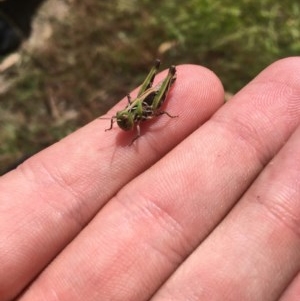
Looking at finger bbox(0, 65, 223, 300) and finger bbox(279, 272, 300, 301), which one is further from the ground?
finger bbox(0, 65, 223, 300)

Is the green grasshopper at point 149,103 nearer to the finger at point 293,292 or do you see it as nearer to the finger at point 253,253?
the finger at point 253,253

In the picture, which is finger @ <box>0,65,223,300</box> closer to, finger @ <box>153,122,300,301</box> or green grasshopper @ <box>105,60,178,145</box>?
green grasshopper @ <box>105,60,178,145</box>

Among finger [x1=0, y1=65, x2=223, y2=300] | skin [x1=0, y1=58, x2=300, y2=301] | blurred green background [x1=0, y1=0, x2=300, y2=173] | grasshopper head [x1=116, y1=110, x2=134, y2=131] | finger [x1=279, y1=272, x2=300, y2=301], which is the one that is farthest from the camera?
blurred green background [x1=0, y1=0, x2=300, y2=173]

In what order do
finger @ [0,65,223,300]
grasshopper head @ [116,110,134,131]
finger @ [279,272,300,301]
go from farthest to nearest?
grasshopper head @ [116,110,134,131]
finger @ [0,65,223,300]
finger @ [279,272,300,301]

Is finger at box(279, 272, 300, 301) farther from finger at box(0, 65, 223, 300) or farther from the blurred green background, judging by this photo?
the blurred green background

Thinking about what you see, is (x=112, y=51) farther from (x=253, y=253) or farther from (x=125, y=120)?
(x=253, y=253)

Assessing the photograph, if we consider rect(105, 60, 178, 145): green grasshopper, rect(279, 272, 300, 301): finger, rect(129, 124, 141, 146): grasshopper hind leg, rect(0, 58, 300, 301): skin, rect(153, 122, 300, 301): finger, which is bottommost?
rect(279, 272, 300, 301): finger

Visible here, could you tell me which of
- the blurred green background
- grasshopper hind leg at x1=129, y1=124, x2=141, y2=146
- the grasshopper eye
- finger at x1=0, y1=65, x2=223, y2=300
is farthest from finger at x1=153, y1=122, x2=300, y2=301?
the blurred green background

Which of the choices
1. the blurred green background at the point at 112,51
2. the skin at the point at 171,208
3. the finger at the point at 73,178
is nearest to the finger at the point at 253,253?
the skin at the point at 171,208

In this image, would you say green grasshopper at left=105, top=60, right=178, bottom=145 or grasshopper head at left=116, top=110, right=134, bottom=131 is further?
green grasshopper at left=105, top=60, right=178, bottom=145
